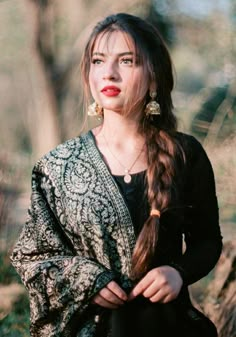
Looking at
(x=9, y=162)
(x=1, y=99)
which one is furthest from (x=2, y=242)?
(x=1, y=99)

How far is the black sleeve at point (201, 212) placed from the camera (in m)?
1.69

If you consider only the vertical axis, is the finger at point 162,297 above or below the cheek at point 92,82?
below

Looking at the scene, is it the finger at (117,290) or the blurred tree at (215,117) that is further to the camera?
the blurred tree at (215,117)

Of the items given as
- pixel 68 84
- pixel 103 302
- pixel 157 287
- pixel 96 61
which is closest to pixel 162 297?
pixel 157 287

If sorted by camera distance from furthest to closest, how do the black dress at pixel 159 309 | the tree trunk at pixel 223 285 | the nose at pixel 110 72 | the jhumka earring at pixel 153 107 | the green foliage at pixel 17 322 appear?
1. the green foliage at pixel 17 322
2. the tree trunk at pixel 223 285
3. the jhumka earring at pixel 153 107
4. the nose at pixel 110 72
5. the black dress at pixel 159 309

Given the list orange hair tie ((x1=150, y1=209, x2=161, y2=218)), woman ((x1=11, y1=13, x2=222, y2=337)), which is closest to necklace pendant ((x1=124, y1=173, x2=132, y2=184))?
woman ((x1=11, y1=13, x2=222, y2=337))

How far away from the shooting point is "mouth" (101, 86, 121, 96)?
1621mm

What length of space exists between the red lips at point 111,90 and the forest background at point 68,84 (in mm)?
1538

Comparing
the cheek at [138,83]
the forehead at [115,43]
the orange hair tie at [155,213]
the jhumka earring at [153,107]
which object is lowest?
the orange hair tie at [155,213]

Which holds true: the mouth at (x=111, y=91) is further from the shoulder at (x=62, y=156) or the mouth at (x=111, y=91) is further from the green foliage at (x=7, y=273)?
the green foliage at (x=7, y=273)

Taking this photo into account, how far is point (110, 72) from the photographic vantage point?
63.5 inches

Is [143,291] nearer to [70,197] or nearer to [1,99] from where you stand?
[70,197]

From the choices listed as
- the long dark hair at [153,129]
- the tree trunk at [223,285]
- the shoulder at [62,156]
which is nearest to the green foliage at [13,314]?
the tree trunk at [223,285]

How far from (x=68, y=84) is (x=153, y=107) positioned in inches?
61.1
